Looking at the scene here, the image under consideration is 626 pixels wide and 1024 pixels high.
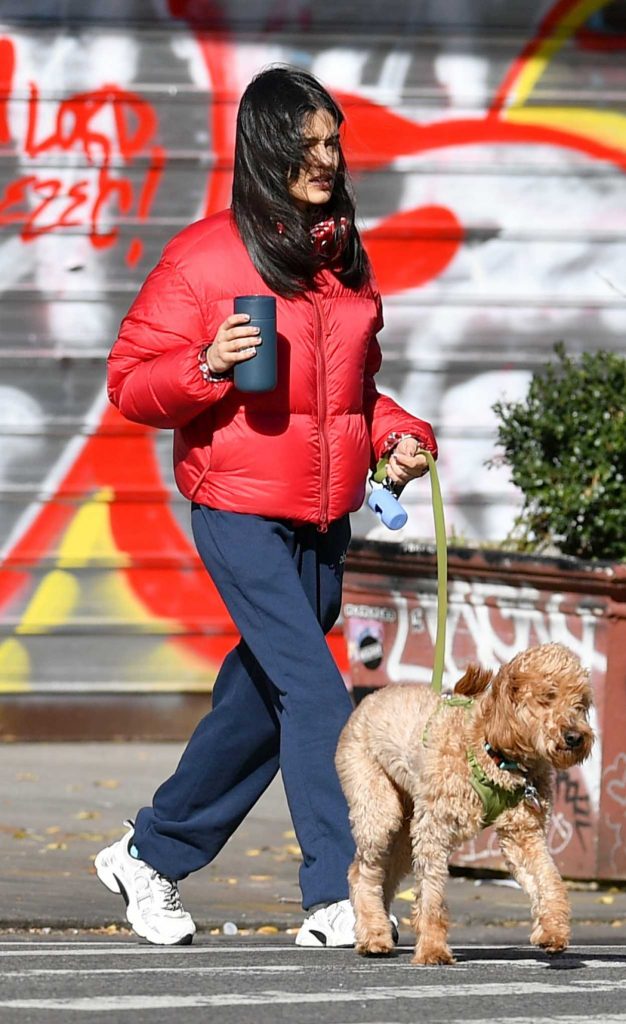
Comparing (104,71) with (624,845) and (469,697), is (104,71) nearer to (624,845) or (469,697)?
(624,845)

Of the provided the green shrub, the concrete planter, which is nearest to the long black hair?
the concrete planter

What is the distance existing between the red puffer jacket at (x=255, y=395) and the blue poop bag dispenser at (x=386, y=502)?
0.07 metres

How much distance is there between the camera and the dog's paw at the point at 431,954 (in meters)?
5.03

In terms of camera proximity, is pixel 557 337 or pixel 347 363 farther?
pixel 557 337

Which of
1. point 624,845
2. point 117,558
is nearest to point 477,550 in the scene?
point 624,845

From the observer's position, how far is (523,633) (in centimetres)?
711

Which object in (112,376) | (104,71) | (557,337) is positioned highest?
(104,71)

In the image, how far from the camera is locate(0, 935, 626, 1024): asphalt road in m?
4.29

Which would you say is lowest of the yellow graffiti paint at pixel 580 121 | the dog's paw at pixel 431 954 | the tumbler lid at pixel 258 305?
the dog's paw at pixel 431 954

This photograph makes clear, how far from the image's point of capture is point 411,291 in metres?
9.98

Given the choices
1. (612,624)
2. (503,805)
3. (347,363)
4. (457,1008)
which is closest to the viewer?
(457,1008)

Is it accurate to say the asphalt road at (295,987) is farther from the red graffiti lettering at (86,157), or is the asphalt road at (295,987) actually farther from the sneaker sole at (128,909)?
the red graffiti lettering at (86,157)

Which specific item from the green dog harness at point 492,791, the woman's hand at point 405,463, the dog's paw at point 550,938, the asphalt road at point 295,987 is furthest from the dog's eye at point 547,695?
the woman's hand at point 405,463

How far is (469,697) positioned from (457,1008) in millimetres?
→ 968
